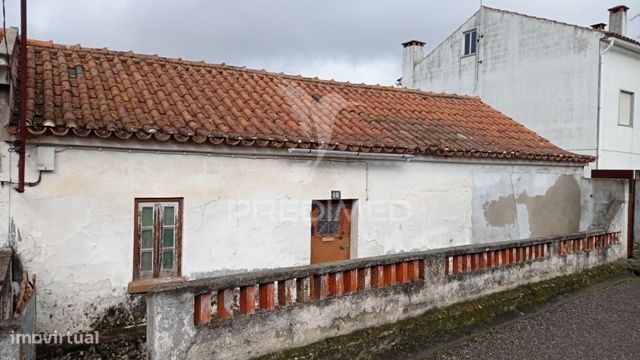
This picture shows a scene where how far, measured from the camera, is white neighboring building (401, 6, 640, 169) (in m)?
14.7

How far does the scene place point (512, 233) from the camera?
10.0 metres

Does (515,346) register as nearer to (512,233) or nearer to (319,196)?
(319,196)

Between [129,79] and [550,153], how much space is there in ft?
29.2

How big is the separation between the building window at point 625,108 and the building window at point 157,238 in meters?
15.4

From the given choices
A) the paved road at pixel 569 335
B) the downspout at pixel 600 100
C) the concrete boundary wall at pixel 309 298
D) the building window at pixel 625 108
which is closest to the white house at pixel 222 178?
the concrete boundary wall at pixel 309 298

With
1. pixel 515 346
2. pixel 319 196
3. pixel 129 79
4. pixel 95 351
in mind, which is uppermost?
pixel 129 79

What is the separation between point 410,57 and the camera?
20.7 m

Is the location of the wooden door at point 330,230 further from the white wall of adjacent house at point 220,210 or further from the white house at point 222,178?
the white wall of adjacent house at point 220,210

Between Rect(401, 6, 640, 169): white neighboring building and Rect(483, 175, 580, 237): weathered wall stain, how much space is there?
15.7ft

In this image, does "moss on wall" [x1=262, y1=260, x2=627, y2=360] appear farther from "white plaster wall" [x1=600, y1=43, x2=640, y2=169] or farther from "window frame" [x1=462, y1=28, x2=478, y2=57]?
"window frame" [x1=462, y1=28, x2=478, y2=57]

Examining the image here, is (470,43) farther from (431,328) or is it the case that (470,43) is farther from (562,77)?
(431,328)

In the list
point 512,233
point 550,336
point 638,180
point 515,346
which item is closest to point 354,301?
point 515,346

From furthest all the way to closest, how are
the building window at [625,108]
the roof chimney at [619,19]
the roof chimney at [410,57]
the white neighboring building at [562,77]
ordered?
the roof chimney at [410,57] → the roof chimney at [619,19] → the building window at [625,108] → the white neighboring building at [562,77]

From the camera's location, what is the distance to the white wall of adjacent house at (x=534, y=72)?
48.8ft
